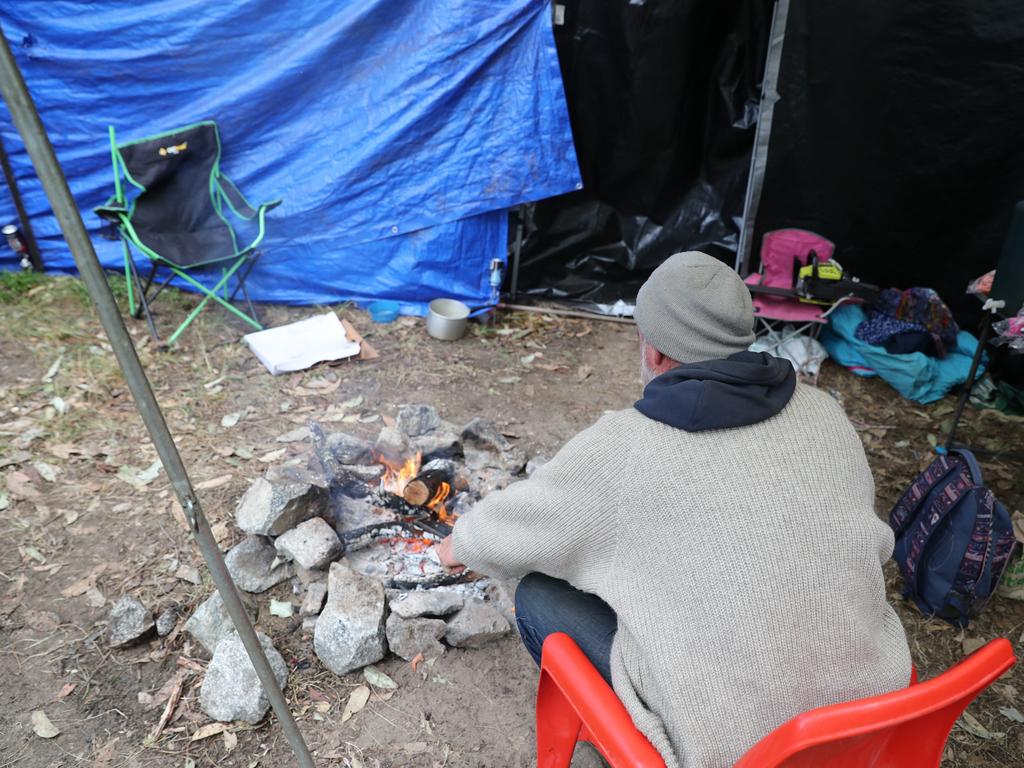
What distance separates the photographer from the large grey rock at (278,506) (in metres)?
2.82

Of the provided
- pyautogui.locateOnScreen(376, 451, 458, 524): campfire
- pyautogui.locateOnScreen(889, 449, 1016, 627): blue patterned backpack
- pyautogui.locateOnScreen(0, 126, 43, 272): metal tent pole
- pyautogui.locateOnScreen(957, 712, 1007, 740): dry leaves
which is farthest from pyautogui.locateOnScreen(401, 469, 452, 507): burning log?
pyautogui.locateOnScreen(0, 126, 43, 272): metal tent pole

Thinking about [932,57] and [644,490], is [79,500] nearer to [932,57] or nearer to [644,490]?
[644,490]

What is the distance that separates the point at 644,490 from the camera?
1.60 meters

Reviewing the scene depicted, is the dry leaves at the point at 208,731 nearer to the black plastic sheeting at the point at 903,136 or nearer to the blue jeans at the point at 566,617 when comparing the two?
the blue jeans at the point at 566,617

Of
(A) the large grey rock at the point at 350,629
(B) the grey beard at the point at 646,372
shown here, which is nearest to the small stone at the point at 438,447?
(A) the large grey rock at the point at 350,629

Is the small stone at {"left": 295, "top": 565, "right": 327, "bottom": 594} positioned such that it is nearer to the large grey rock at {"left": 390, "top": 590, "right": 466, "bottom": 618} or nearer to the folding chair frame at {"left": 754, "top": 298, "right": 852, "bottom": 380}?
the large grey rock at {"left": 390, "top": 590, "right": 466, "bottom": 618}

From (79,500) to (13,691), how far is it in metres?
1.02

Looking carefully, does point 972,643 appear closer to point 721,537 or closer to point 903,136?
point 721,537

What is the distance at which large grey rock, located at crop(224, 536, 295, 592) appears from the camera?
2.85m

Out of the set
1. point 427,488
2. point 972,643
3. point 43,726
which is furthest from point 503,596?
point 972,643

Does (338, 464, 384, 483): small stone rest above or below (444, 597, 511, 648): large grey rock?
above

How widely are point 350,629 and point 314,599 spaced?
253mm

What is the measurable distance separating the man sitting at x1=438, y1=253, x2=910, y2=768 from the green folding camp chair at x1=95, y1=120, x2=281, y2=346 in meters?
3.51

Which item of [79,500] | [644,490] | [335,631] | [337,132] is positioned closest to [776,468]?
[644,490]
